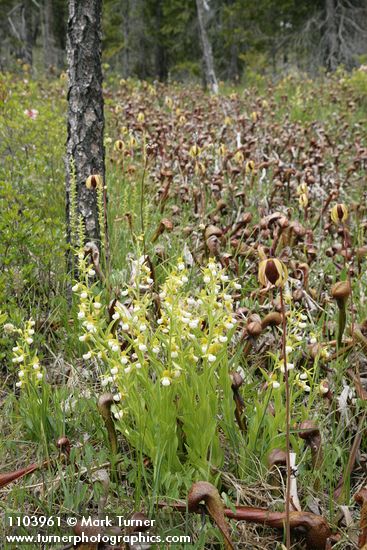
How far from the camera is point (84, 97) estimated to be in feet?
11.6

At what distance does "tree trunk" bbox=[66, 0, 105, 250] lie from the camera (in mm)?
3484

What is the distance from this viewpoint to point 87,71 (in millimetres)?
3535

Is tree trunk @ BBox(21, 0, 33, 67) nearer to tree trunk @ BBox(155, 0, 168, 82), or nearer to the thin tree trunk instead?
the thin tree trunk

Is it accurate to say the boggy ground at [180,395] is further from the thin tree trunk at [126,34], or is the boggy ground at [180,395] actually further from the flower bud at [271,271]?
the thin tree trunk at [126,34]

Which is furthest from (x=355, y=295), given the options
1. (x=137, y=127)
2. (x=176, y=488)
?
(x=137, y=127)

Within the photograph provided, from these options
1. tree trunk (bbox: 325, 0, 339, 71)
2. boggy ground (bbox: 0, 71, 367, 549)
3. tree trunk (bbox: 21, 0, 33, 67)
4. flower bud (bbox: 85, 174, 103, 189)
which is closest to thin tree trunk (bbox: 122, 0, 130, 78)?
tree trunk (bbox: 21, 0, 33, 67)

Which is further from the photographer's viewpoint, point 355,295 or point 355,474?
point 355,295

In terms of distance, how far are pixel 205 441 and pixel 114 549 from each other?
46 centimetres

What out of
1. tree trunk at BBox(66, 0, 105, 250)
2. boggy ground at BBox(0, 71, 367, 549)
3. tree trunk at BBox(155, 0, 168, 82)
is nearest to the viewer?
boggy ground at BBox(0, 71, 367, 549)

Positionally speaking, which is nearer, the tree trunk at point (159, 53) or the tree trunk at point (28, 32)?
the tree trunk at point (28, 32)

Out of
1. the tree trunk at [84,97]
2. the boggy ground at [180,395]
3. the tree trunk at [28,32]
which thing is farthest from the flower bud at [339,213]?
the tree trunk at [28,32]

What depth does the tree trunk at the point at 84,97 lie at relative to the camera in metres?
3.48

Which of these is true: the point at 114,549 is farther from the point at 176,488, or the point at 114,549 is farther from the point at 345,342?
the point at 345,342

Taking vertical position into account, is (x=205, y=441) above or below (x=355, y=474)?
above
